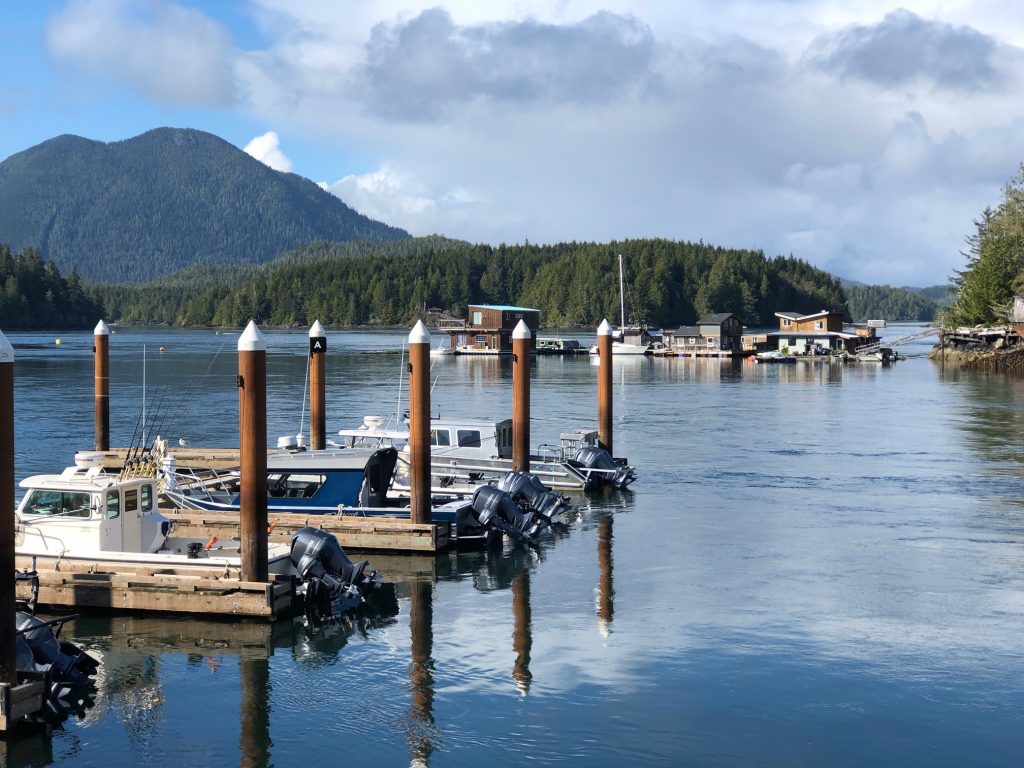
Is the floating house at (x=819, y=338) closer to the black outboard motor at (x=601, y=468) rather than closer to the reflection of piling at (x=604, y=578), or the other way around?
the black outboard motor at (x=601, y=468)

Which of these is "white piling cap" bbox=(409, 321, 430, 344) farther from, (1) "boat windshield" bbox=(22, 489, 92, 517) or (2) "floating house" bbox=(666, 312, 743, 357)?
(2) "floating house" bbox=(666, 312, 743, 357)

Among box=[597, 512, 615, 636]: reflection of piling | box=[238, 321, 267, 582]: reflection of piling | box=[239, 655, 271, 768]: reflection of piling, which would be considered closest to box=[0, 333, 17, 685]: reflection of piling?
box=[239, 655, 271, 768]: reflection of piling

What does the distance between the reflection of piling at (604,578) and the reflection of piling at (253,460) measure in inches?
260

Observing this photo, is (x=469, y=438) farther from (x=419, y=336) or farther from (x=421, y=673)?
(x=421, y=673)

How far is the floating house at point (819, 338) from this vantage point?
138875 mm

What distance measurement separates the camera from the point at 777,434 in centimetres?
5669

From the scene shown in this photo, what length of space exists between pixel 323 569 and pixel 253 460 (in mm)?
3040

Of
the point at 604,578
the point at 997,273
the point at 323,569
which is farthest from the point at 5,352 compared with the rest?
the point at 997,273

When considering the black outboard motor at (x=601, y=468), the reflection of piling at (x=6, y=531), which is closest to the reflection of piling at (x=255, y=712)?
the reflection of piling at (x=6, y=531)

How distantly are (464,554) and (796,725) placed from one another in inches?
502

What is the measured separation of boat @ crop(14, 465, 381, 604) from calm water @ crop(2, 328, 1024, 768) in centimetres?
112

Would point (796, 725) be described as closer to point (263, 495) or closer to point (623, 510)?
point (263, 495)

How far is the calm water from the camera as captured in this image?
1698cm

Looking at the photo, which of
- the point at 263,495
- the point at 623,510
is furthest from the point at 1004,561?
the point at 263,495
